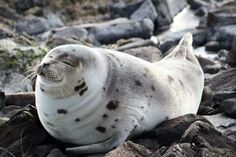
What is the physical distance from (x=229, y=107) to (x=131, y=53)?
5.20 meters

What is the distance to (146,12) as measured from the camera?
2275 cm

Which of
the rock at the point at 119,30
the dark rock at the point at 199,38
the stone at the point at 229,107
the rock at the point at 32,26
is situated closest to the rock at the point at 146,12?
the rock at the point at 119,30

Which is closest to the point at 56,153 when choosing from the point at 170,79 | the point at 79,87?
the point at 79,87

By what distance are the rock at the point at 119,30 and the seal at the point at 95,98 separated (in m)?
11.5

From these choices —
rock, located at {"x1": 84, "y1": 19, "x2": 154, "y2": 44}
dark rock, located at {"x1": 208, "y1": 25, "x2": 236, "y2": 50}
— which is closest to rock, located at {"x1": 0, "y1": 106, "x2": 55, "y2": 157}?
dark rock, located at {"x1": 208, "y1": 25, "x2": 236, "y2": 50}

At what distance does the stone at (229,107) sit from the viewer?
7345 mm

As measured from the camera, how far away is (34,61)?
1093 cm

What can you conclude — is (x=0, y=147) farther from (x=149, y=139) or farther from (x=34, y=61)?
(x=34, y=61)

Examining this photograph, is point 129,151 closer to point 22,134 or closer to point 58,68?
point 58,68

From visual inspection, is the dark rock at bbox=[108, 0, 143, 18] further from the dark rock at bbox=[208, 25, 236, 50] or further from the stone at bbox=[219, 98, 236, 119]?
the stone at bbox=[219, 98, 236, 119]

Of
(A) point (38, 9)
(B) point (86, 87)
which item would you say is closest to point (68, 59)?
(B) point (86, 87)

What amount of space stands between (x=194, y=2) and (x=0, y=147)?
64.2ft

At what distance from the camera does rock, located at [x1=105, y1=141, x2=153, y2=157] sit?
5.35 meters

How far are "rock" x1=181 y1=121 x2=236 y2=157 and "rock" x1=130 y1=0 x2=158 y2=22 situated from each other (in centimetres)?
1681
